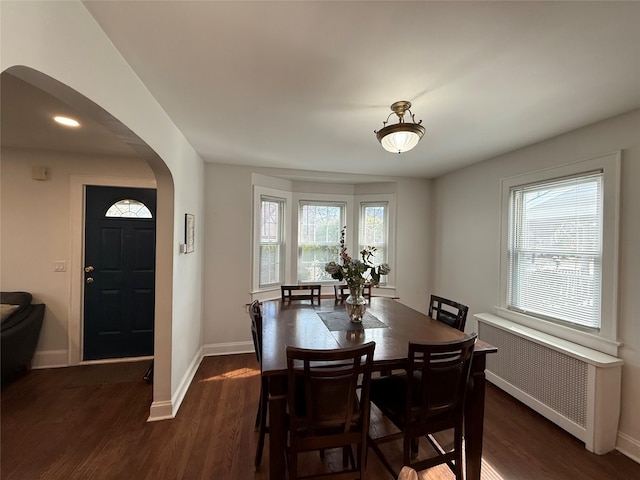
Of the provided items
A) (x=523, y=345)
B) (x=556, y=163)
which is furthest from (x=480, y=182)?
(x=523, y=345)

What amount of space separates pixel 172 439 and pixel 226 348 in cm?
151

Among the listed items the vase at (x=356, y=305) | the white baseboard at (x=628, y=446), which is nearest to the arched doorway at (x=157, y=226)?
the vase at (x=356, y=305)

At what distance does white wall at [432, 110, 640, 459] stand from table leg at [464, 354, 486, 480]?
1.26m

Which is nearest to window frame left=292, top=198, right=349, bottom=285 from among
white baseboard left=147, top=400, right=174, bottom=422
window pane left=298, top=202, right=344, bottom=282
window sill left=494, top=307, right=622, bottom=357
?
window pane left=298, top=202, right=344, bottom=282

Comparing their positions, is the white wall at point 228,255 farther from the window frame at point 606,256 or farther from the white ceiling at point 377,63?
the window frame at point 606,256

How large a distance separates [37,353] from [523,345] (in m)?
5.14

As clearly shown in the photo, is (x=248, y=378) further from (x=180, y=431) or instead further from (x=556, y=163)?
(x=556, y=163)

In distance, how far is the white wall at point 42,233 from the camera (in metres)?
2.99

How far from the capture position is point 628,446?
197 centimetres

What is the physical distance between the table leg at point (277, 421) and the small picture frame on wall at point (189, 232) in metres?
1.77

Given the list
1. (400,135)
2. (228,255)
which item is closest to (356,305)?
(400,135)

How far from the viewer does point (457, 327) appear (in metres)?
2.22

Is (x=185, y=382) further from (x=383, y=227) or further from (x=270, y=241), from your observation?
(x=383, y=227)

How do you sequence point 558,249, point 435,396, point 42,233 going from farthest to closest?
point 42,233 < point 558,249 < point 435,396
